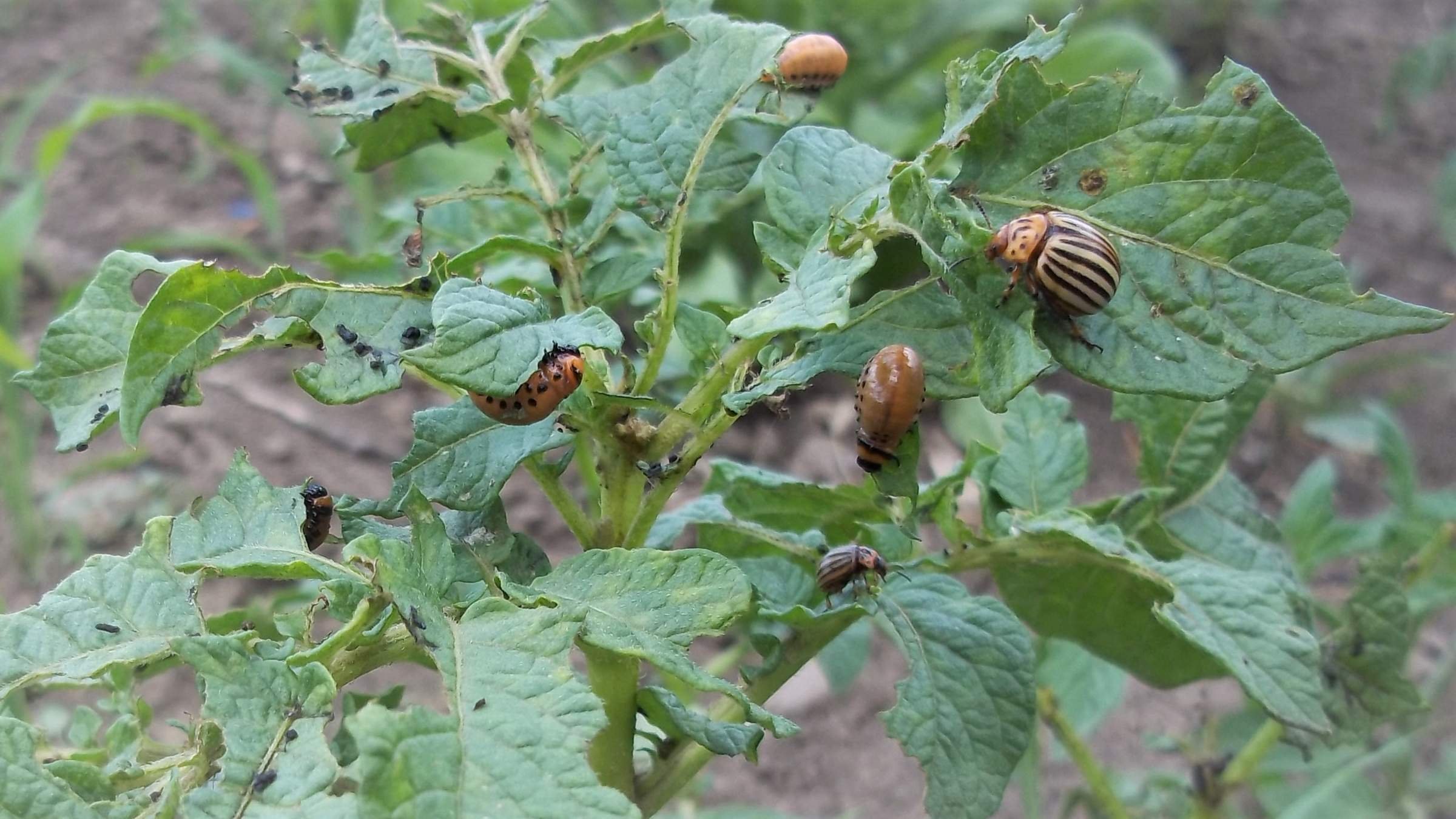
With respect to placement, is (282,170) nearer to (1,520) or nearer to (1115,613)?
(1,520)

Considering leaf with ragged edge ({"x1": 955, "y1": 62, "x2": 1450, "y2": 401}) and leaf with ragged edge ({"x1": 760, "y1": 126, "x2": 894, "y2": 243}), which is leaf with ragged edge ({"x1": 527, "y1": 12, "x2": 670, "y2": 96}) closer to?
leaf with ragged edge ({"x1": 760, "y1": 126, "x2": 894, "y2": 243})

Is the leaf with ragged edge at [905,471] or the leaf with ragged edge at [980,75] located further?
the leaf with ragged edge at [905,471]

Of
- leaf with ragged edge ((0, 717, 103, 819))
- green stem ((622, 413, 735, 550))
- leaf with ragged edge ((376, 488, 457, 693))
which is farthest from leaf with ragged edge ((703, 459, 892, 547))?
leaf with ragged edge ((0, 717, 103, 819))

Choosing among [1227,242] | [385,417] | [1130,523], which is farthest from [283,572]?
[385,417]

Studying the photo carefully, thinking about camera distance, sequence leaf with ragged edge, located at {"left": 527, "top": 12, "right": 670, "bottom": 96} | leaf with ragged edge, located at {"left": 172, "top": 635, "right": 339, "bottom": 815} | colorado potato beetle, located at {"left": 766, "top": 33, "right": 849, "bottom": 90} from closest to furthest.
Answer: leaf with ragged edge, located at {"left": 172, "top": 635, "right": 339, "bottom": 815} < leaf with ragged edge, located at {"left": 527, "top": 12, "right": 670, "bottom": 96} < colorado potato beetle, located at {"left": 766, "top": 33, "right": 849, "bottom": 90}

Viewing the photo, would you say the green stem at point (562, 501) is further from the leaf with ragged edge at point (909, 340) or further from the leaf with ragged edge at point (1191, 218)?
the leaf with ragged edge at point (1191, 218)

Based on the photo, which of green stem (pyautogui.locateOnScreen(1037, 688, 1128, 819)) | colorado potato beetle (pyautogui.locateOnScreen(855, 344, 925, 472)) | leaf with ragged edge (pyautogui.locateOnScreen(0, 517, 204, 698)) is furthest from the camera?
green stem (pyautogui.locateOnScreen(1037, 688, 1128, 819))

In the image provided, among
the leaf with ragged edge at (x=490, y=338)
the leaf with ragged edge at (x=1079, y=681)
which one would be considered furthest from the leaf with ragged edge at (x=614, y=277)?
the leaf with ragged edge at (x=1079, y=681)

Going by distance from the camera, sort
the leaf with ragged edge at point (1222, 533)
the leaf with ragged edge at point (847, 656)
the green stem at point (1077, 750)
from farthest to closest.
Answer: the leaf with ragged edge at point (847, 656), the green stem at point (1077, 750), the leaf with ragged edge at point (1222, 533)
